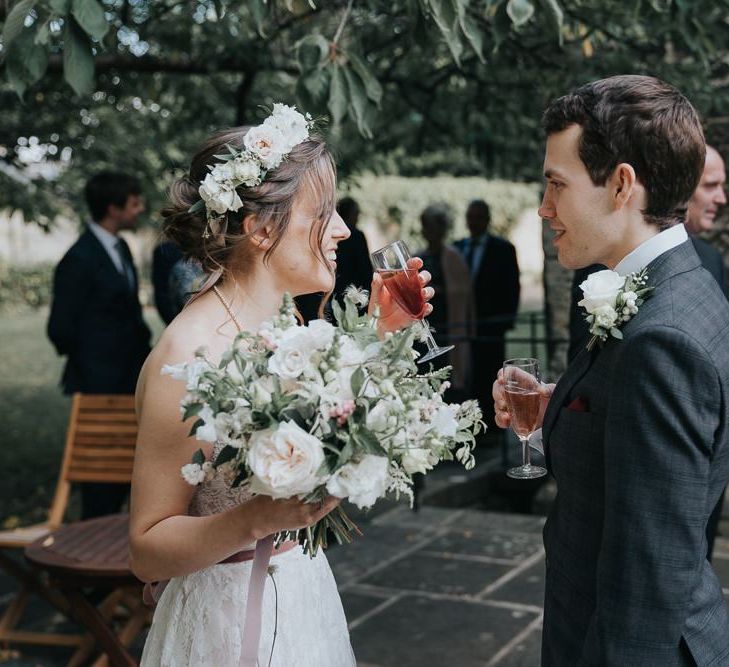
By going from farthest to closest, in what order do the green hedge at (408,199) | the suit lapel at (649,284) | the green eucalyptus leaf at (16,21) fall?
1. the green hedge at (408,199)
2. the green eucalyptus leaf at (16,21)
3. the suit lapel at (649,284)

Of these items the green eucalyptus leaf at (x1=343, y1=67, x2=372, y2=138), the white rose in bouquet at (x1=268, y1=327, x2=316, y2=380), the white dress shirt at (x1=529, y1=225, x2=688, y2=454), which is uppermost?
the green eucalyptus leaf at (x1=343, y1=67, x2=372, y2=138)

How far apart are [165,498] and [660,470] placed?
1045 mm

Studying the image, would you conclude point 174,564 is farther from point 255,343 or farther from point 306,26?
point 306,26

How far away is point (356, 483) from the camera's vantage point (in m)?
1.75

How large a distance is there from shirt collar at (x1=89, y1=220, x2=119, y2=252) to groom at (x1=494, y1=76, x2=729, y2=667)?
15.0ft

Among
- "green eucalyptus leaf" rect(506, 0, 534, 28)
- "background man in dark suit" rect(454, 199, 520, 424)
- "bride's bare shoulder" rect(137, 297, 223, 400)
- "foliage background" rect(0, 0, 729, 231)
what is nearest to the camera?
"bride's bare shoulder" rect(137, 297, 223, 400)

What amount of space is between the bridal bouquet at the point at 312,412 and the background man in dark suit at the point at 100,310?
437 cm

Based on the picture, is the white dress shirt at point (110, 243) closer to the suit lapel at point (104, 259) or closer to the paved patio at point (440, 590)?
the suit lapel at point (104, 259)

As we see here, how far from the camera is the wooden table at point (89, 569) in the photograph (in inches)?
147

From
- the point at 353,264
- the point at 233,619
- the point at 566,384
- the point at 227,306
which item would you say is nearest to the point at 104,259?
the point at 353,264

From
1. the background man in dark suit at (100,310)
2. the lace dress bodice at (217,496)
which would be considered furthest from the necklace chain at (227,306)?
the background man in dark suit at (100,310)

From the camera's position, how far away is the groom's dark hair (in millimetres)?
1910

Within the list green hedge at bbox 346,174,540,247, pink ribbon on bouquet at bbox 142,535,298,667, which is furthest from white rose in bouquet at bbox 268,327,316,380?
green hedge at bbox 346,174,540,247

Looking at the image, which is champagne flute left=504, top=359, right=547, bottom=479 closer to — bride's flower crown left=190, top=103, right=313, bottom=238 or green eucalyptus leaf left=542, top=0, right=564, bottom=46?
bride's flower crown left=190, top=103, right=313, bottom=238
